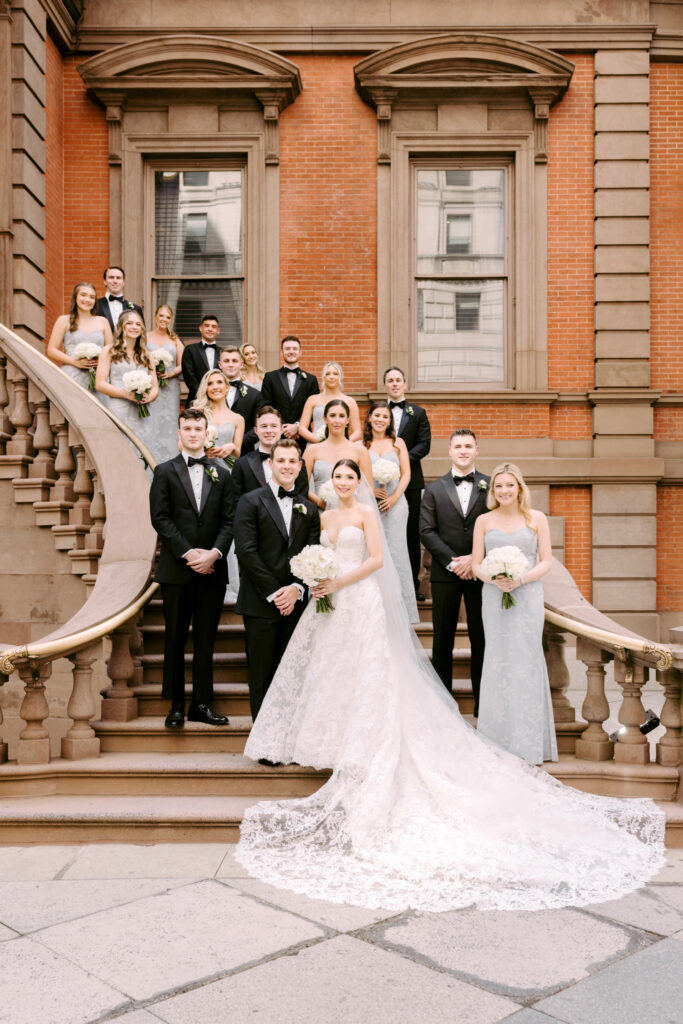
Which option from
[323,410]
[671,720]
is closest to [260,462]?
[323,410]

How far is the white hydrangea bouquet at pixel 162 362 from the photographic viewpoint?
28.6 feet

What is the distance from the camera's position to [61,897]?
4273 millimetres

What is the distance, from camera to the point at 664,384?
11.6m

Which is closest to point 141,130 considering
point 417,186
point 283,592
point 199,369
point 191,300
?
point 191,300

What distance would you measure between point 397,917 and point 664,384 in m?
9.17

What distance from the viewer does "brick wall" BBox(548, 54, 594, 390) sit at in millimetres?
11617

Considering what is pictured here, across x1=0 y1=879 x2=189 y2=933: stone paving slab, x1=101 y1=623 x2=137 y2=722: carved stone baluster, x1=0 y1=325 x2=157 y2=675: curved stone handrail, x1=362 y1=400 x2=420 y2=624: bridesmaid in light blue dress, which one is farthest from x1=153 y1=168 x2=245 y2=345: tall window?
x1=0 y1=879 x2=189 y2=933: stone paving slab

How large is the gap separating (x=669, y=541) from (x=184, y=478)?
7467mm

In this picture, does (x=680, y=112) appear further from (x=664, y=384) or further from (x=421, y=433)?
(x=421, y=433)

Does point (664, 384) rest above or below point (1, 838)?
above

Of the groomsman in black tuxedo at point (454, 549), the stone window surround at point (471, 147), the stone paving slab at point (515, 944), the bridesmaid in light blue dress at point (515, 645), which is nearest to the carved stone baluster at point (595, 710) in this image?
the bridesmaid in light blue dress at point (515, 645)

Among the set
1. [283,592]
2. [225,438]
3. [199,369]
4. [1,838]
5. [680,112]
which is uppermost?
[680,112]

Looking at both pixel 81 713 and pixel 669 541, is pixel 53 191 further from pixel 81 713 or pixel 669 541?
pixel 669 541

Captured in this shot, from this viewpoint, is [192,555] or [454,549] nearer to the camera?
[192,555]
